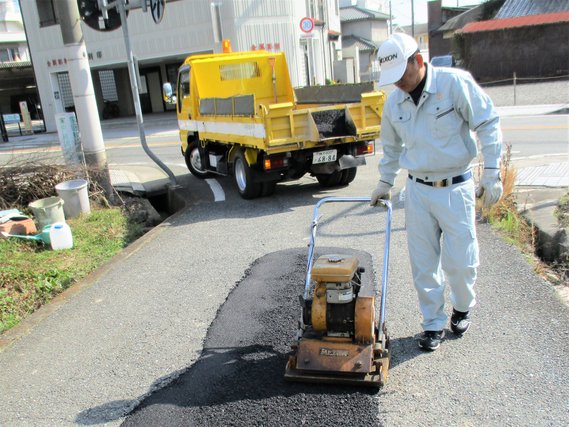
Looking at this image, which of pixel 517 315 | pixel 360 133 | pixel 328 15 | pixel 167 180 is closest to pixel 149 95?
pixel 328 15

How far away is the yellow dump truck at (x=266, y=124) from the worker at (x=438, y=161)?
4.22 meters

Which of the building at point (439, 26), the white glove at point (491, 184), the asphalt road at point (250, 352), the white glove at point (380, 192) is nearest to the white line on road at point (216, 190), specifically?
the asphalt road at point (250, 352)

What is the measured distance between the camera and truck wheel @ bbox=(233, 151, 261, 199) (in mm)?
Result: 8492

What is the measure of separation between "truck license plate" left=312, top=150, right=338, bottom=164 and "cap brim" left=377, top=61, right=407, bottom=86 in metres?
4.84

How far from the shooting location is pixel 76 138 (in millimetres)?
9195

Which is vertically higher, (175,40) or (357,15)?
(357,15)

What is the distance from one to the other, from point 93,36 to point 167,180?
62.3ft

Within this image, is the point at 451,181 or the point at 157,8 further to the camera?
the point at 157,8

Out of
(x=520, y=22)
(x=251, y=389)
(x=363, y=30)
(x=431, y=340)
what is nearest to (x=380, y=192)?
(x=431, y=340)

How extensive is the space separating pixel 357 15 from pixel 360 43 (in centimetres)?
429

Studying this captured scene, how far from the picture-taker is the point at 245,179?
8609 mm

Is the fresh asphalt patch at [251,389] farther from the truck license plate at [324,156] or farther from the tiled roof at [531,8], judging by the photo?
the tiled roof at [531,8]

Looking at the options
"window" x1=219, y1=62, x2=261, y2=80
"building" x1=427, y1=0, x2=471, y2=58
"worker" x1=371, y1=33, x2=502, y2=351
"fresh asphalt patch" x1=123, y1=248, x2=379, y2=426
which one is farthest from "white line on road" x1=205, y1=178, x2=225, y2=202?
"building" x1=427, y1=0, x2=471, y2=58

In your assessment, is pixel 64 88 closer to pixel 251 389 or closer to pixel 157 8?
pixel 157 8
